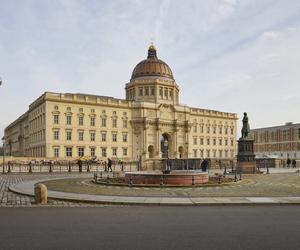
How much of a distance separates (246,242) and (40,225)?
5825 millimetres

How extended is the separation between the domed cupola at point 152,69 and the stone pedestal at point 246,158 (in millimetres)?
64949

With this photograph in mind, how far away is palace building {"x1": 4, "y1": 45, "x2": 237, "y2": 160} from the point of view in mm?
83938

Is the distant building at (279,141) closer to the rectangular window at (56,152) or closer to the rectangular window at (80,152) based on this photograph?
the rectangular window at (80,152)

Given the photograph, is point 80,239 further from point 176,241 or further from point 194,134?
point 194,134

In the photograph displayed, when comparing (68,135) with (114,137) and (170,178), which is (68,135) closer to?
(114,137)

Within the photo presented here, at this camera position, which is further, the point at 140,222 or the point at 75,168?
the point at 75,168

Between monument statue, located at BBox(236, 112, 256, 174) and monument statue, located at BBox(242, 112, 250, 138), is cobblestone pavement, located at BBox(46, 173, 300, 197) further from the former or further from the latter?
monument statue, located at BBox(242, 112, 250, 138)

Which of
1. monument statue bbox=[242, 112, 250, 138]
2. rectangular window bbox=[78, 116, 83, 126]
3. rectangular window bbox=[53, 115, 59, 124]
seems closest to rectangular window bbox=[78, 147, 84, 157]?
rectangular window bbox=[78, 116, 83, 126]

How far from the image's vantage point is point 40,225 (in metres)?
10.6

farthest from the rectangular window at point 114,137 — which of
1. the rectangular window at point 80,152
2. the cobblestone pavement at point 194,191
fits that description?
the cobblestone pavement at point 194,191

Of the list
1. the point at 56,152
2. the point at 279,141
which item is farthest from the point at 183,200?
the point at 279,141

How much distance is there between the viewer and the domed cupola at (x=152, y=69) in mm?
105625

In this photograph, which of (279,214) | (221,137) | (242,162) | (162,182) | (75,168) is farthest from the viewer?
(221,137)

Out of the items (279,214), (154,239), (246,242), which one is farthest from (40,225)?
(279,214)
